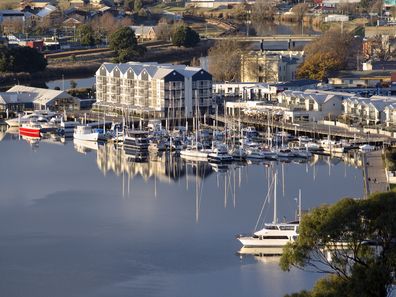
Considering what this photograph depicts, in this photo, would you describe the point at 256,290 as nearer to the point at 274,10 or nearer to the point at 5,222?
the point at 5,222

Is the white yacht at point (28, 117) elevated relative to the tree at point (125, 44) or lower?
lower

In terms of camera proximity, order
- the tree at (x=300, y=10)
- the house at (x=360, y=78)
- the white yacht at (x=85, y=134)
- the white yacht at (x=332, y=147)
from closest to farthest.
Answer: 1. the white yacht at (x=332, y=147)
2. the white yacht at (x=85, y=134)
3. the house at (x=360, y=78)
4. the tree at (x=300, y=10)

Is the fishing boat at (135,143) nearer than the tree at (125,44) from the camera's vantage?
Yes

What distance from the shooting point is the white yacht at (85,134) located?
41.8 feet

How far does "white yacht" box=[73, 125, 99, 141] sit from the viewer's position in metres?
12.7

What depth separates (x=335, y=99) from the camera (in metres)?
13.4

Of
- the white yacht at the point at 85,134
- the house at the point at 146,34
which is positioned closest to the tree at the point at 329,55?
Answer: the white yacht at the point at 85,134

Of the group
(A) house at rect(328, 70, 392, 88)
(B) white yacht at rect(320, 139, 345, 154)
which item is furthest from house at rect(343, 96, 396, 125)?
(A) house at rect(328, 70, 392, 88)

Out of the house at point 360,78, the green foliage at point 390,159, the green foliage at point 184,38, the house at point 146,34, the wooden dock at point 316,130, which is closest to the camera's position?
the green foliage at point 390,159

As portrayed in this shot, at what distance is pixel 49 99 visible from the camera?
48.5 feet

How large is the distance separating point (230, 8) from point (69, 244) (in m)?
20.3

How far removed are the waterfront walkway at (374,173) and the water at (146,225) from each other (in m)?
0.11

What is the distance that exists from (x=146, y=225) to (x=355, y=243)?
3.53 meters

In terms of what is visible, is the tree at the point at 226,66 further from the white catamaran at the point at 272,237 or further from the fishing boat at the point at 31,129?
the white catamaran at the point at 272,237
